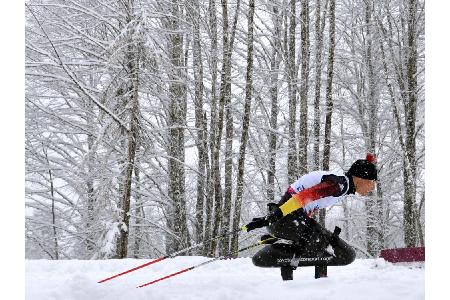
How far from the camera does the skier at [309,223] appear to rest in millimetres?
4410

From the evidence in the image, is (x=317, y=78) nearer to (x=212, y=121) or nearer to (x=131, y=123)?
(x=212, y=121)

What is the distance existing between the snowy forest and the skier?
552cm

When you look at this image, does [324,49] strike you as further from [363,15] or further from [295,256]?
[295,256]

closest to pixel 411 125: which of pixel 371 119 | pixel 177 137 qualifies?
pixel 371 119

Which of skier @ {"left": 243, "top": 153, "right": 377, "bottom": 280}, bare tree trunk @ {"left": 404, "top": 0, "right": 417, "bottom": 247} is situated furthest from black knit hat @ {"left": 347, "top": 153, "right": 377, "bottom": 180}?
bare tree trunk @ {"left": 404, "top": 0, "right": 417, "bottom": 247}

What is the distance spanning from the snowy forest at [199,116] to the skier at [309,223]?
5.52 m

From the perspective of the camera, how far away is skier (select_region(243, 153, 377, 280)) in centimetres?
441

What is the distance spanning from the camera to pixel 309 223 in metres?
4.66

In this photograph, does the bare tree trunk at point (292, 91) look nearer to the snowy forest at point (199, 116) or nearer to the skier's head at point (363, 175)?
the snowy forest at point (199, 116)

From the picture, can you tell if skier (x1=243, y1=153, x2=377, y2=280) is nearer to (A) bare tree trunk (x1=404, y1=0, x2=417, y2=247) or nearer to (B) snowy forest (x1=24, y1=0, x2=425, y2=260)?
(B) snowy forest (x1=24, y1=0, x2=425, y2=260)

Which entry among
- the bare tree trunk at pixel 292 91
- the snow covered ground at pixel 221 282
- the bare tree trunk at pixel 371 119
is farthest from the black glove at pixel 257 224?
the bare tree trunk at pixel 371 119

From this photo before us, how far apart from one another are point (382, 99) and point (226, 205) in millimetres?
5218
